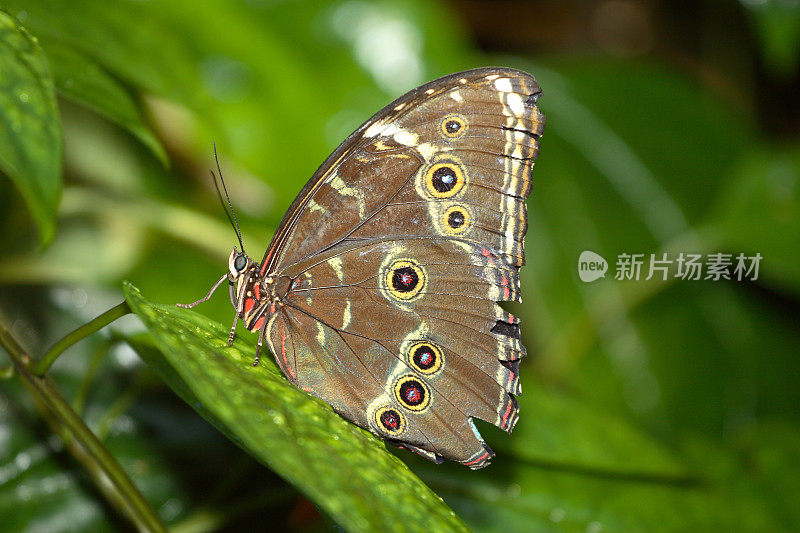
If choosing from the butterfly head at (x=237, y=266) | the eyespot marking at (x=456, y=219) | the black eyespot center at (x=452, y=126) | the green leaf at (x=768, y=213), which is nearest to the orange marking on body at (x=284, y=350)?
the butterfly head at (x=237, y=266)

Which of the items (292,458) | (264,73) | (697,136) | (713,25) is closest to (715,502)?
(292,458)

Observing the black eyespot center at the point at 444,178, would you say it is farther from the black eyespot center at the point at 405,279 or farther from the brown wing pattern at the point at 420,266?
the black eyespot center at the point at 405,279

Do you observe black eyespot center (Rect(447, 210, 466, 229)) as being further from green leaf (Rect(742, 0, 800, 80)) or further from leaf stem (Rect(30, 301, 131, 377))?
green leaf (Rect(742, 0, 800, 80))

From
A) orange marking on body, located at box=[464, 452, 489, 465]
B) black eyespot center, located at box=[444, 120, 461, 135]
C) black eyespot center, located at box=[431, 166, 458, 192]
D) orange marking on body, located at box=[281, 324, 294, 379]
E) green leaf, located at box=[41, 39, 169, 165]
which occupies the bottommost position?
orange marking on body, located at box=[464, 452, 489, 465]

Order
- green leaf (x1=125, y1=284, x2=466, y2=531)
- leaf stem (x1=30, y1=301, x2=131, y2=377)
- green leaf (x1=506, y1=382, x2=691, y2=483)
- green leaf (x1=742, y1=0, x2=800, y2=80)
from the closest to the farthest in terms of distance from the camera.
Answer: green leaf (x1=125, y1=284, x2=466, y2=531) → leaf stem (x1=30, y1=301, x2=131, y2=377) → green leaf (x1=506, y1=382, x2=691, y2=483) → green leaf (x1=742, y1=0, x2=800, y2=80)

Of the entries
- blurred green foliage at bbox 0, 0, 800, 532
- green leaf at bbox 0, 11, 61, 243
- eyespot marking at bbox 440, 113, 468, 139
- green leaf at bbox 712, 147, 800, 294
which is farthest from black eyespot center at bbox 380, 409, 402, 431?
green leaf at bbox 712, 147, 800, 294

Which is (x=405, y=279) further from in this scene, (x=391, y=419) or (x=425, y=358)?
(x=391, y=419)

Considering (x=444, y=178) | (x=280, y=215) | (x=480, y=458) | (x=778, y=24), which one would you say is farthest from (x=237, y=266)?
(x=778, y=24)

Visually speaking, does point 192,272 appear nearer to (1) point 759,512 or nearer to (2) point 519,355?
(2) point 519,355
